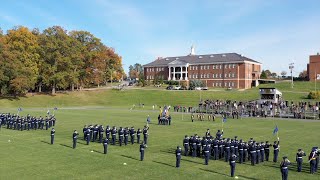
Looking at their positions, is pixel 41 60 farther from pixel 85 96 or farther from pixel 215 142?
pixel 215 142

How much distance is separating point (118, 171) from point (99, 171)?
3.16ft

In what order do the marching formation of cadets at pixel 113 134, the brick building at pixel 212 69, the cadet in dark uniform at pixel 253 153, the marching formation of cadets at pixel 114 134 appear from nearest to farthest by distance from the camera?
the cadet in dark uniform at pixel 253 153 → the marching formation of cadets at pixel 113 134 → the marching formation of cadets at pixel 114 134 → the brick building at pixel 212 69

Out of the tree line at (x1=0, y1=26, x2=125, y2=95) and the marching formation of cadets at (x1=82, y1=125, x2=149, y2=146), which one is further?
the tree line at (x1=0, y1=26, x2=125, y2=95)

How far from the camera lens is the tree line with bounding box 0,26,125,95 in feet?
244

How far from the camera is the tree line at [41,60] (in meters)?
74.3

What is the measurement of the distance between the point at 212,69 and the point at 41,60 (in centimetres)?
5156

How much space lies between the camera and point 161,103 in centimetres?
7950

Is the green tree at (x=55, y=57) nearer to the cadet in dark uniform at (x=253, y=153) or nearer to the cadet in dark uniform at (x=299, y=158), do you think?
the cadet in dark uniform at (x=253, y=153)

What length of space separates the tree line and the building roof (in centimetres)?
3506

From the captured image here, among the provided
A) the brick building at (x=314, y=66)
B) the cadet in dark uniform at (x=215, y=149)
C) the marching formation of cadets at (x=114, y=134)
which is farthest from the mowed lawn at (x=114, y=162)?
the brick building at (x=314, y=66)

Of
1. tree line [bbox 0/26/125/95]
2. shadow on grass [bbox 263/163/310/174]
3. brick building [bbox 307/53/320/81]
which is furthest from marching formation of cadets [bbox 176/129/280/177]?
brick building [bbox 307/53/320/81]

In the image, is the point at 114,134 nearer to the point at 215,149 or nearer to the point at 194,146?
the point at 194,146

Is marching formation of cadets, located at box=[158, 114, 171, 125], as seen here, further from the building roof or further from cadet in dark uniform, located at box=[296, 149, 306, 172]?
the building roof

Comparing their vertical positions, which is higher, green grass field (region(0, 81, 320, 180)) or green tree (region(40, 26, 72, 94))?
green tree (region(40, 26, 72, 94))
